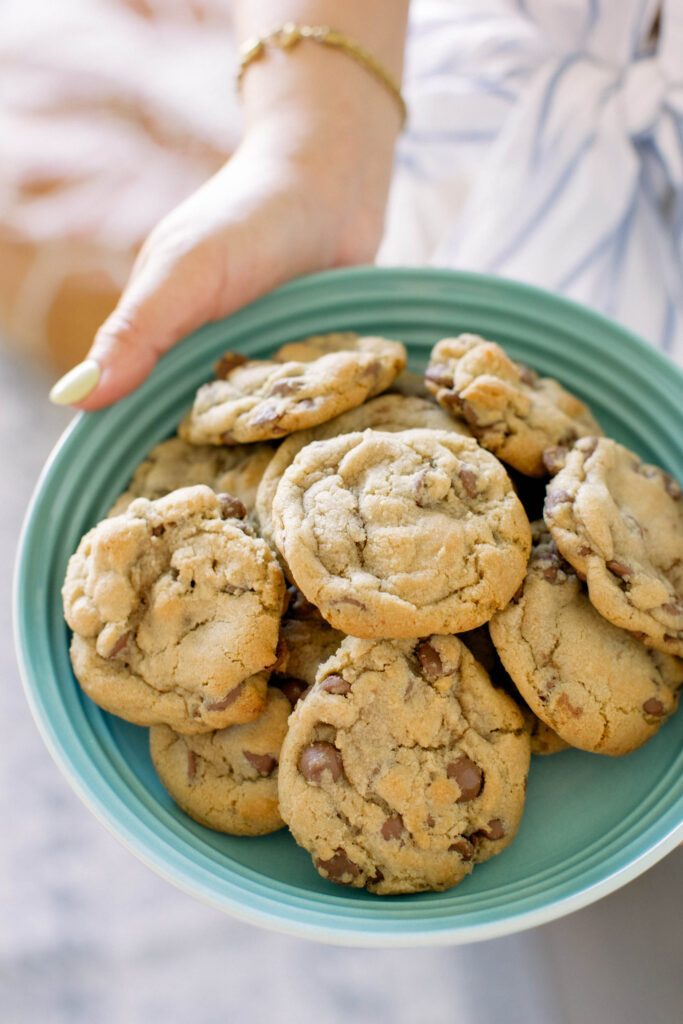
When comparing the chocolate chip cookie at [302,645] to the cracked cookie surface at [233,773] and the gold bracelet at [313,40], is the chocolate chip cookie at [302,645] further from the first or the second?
the gold bracelet at [313,40]

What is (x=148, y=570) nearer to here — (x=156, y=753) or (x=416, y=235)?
(x=156, y=753)

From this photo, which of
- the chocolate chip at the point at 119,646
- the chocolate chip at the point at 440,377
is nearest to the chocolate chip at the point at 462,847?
the chocolate chip at the point at 119,646

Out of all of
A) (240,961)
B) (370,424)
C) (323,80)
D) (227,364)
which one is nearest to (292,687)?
(370,424)

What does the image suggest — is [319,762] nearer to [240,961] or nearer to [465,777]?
[465,777]

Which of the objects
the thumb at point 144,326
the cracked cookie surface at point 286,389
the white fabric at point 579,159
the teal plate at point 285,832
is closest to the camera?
the teal plate at point 285,832

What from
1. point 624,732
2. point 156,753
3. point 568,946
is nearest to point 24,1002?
point 156,753
